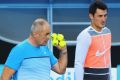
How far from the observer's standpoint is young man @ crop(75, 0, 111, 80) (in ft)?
15.0

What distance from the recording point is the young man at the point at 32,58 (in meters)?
3.99

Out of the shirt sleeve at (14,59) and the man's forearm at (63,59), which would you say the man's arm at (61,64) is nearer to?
the man's forearm at (63,59)

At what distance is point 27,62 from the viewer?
13.2ft

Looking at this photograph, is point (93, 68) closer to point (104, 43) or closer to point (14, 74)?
point (104, 43)

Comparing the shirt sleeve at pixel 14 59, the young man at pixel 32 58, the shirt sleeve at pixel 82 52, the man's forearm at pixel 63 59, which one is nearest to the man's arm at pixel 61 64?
the man's forearm at pixel 63 59

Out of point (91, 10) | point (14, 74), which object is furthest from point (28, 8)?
point (14, 74)

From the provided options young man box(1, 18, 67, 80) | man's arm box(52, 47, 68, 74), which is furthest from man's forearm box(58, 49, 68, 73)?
young man box(1, 18, 67, 80)

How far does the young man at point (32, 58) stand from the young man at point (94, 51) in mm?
509

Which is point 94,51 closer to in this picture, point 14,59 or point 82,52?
point 82,52

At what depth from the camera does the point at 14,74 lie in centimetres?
407

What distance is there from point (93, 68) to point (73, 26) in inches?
131

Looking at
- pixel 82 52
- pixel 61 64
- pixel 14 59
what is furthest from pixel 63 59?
pixel 14 59

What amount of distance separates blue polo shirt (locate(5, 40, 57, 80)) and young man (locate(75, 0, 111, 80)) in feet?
1.83

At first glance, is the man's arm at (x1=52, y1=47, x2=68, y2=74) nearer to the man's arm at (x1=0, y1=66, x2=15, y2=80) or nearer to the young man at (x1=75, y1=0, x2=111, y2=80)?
the young man at (x1=75, y1=0, x2=111, y2=80)
